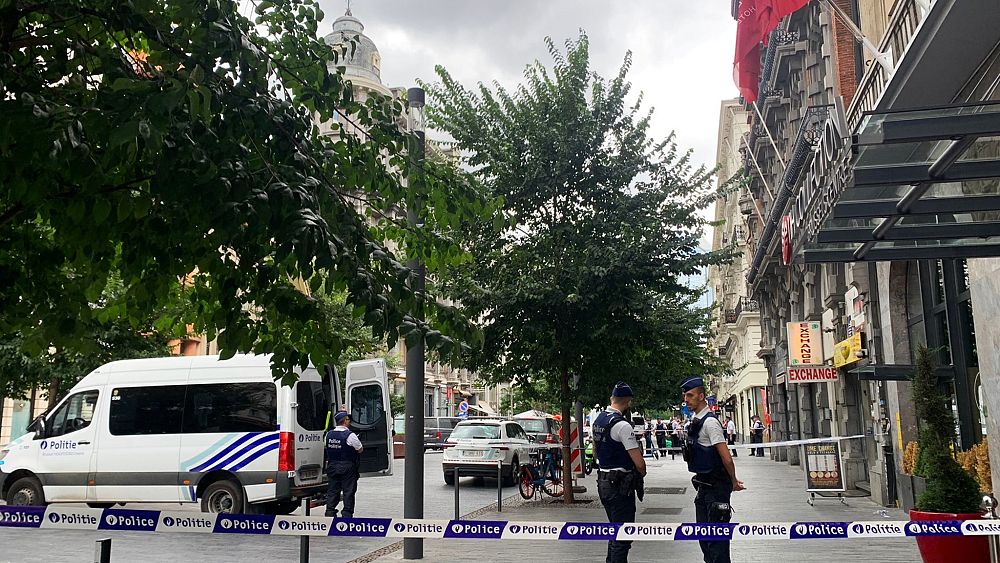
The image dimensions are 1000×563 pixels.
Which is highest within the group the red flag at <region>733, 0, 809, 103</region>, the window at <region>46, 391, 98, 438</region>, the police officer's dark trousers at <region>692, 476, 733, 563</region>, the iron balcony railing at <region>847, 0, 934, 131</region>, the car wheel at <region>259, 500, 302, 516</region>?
the red flag at <region>733, 0, 809, 103</region>

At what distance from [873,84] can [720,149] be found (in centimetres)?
5050

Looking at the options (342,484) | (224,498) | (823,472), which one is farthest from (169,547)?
(823,472)

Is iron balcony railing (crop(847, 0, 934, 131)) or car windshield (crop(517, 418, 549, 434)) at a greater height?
iron balcony railing (crop(847, 0, 934, 131))

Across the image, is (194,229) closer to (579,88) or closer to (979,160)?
(979,160)

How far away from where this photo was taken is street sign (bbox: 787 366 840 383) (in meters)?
19.9

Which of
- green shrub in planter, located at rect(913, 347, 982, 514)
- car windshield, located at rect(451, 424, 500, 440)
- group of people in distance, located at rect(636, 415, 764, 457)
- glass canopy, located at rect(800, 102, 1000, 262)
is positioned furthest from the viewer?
group of people in distance, located at rect(636, 415, 764, 457)

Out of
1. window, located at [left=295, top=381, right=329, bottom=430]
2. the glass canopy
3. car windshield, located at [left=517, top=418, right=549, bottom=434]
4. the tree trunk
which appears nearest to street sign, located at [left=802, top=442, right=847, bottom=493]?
the tree trunk

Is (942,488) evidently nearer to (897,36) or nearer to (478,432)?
(897,36)

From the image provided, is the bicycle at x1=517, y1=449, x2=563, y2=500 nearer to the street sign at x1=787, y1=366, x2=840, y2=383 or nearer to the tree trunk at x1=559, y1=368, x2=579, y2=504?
the tree trunk at x1=559, y1=368, x2=579, y2=504

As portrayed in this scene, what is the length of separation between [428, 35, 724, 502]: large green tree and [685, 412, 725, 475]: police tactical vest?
7.40 meters

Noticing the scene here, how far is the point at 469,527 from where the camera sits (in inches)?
228

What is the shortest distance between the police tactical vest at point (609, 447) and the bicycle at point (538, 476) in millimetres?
9331

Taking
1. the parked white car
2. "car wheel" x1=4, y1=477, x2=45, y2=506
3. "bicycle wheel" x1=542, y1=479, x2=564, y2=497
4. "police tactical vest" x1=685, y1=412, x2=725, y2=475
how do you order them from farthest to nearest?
the parked white car → "bicycle wheel" x1=542, y1=479, x2=564, y2=497 → "car wheel" x1=4, y1=477, x2=45, y2=506 → "police tactical vest" x1=685, y1=412, x2=725, y2=475

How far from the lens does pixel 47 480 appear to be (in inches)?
584
